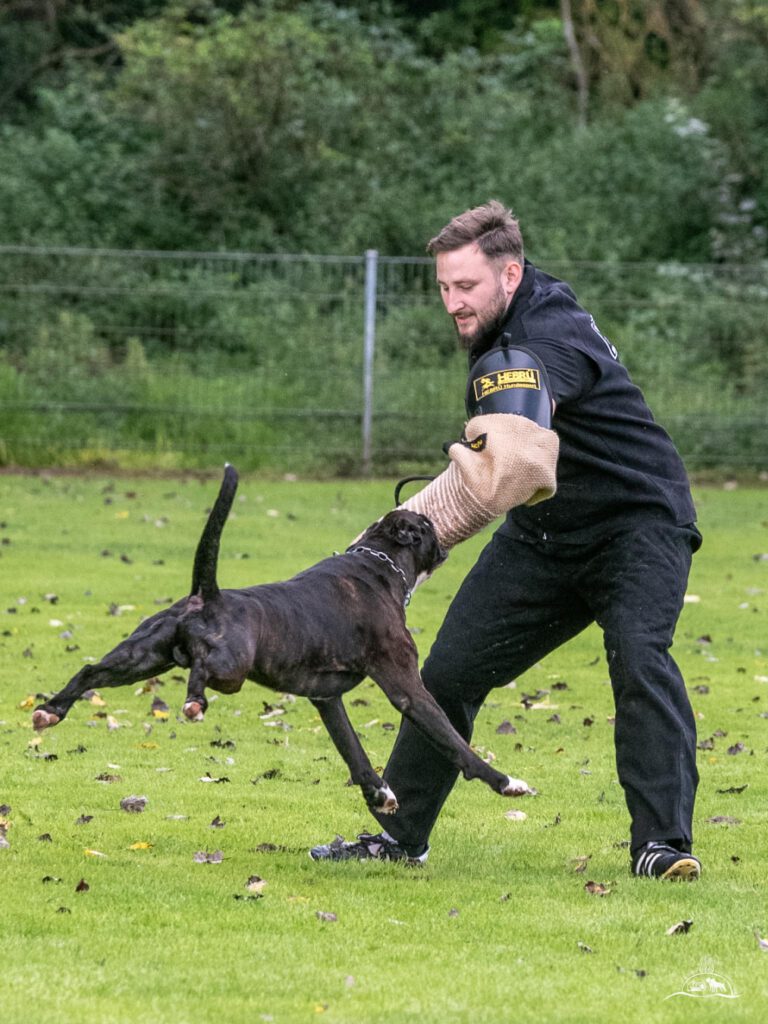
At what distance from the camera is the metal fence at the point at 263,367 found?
18.3m

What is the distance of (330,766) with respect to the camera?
7.33 metres

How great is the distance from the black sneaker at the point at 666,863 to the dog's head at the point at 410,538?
3.81ft

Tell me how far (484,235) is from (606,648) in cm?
140

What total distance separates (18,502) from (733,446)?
307 inches

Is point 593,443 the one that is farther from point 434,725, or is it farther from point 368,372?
point 368,372

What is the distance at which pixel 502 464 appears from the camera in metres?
4.88

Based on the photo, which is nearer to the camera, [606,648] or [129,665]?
[129,665]

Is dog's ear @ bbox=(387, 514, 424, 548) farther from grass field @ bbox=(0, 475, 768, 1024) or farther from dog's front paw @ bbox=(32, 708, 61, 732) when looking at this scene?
dog's front paw @ bbox=(32, 708, 61, 732)

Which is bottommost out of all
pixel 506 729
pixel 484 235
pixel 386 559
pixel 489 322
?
pixel 506 729

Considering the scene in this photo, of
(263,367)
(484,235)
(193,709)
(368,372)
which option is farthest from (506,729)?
(263,367)

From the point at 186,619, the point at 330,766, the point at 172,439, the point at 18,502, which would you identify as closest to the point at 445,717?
the point at 186,619

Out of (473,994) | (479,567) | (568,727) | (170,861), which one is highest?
(479,567)

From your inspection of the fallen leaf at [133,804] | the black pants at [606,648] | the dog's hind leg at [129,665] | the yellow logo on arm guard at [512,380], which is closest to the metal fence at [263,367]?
the fallen leaf at [133,804]

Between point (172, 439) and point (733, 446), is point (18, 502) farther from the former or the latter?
point (733, 446)
